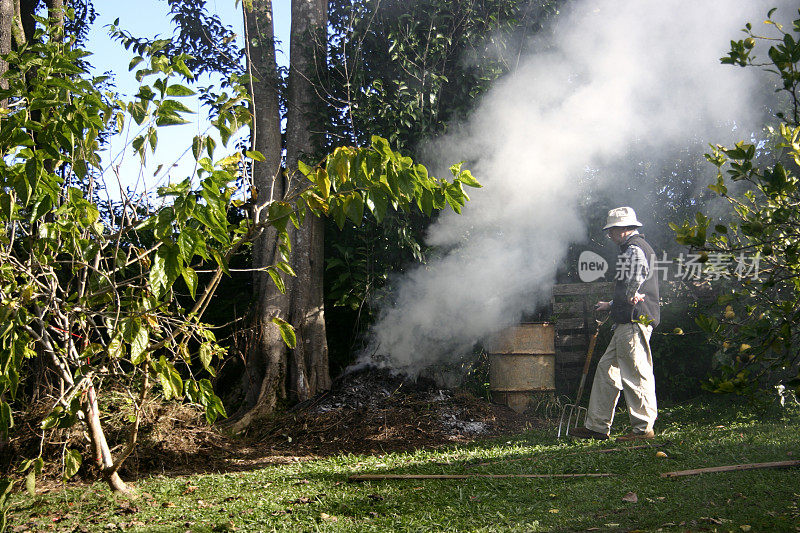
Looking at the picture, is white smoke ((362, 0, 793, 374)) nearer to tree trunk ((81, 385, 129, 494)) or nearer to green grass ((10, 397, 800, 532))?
green grass ((10, 397, 800, 532))

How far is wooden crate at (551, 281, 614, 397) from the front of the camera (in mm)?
7457

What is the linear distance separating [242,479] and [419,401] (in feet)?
8.24

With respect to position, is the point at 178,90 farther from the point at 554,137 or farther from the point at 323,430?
the point at 554,137

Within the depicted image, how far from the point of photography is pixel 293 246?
661cm

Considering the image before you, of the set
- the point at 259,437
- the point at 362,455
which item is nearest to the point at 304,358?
the point at 259,437

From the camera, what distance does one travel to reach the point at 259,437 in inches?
220

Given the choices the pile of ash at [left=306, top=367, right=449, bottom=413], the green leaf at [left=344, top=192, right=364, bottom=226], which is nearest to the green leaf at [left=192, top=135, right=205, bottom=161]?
the green leaf at [left=344, top=192, right=364, bottom=226]

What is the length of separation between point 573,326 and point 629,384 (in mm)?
2030

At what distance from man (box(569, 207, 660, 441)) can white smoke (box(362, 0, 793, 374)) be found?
5.05ft

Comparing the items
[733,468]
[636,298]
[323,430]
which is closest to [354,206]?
[733,468]

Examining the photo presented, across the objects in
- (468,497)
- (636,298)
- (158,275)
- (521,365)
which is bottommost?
(468,497)

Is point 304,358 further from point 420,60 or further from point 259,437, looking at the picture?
point 420,60

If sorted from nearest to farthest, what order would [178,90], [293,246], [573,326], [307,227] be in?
1. [178,90]
2. [293,246]
3. [307,227]
4. [573,326]

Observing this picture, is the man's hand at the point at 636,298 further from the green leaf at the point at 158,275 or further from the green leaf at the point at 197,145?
the green leaf at the point at 158,275
